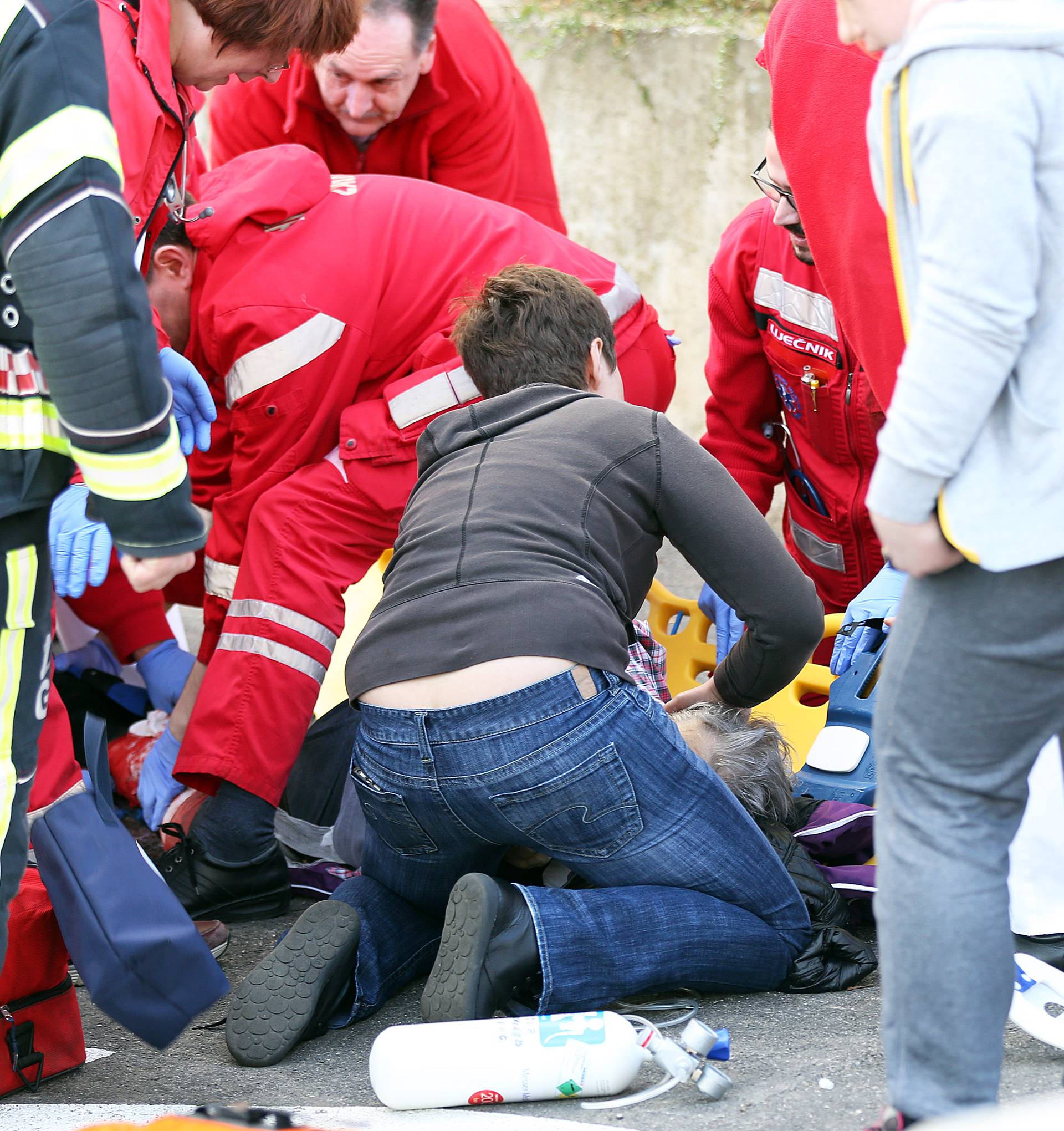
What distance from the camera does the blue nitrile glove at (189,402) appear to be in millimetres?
2270

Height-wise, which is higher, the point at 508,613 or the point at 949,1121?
the point at 508,613

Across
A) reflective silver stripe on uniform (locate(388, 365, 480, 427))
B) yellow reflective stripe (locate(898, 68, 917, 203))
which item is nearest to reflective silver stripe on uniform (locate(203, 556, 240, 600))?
reflective silver stripe on uniform (locate(388, 365, 480, 427))

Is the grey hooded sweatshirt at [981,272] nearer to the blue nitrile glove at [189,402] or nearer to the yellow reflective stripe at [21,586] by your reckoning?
the yellow reflective stripe at [21,586]

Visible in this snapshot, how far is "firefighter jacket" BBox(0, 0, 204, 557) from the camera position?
145 centimetres

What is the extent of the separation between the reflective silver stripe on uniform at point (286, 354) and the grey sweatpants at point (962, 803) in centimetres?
162

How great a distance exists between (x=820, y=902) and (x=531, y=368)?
3.10ft

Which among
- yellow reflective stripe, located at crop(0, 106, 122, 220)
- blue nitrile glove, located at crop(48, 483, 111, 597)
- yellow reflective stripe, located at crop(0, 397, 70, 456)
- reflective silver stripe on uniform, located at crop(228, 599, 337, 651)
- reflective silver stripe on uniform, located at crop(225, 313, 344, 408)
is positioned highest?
yellow reflective stripe, located at crop(0, 106, 122, 220)

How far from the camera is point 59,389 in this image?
4.97 ft

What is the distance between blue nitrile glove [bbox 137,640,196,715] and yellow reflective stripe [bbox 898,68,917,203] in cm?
229

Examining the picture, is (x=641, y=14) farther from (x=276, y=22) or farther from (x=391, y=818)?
(x=391, y=818)

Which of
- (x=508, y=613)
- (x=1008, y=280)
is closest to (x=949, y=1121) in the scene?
(x=1008, y=280)

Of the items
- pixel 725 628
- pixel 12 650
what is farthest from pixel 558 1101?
pixel 725 628

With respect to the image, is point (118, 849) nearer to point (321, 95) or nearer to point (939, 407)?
point (939, 407)

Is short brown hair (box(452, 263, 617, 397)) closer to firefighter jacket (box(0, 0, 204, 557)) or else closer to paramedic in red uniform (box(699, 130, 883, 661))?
paramedic in red uniform (box(699, 130, 883, 661))
